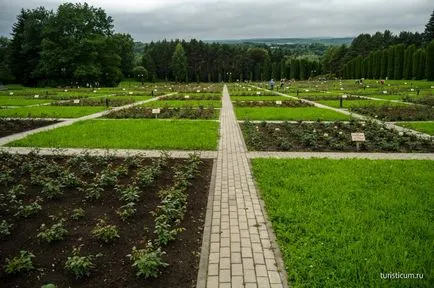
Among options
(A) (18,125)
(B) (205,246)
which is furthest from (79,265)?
(A) (18,125)

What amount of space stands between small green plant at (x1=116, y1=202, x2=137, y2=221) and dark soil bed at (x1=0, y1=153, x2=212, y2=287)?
0.09 meters

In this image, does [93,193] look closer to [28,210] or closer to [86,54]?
[28,210]

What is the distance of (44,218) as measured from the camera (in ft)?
20.3

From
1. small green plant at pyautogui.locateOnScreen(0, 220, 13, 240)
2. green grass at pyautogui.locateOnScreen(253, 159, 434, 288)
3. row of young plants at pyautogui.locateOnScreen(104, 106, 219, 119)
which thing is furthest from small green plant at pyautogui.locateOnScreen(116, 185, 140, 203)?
row of young plants at pyautogui.locateOnScreen(104, 106, 219, 119)

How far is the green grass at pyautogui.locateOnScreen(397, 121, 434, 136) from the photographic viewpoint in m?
14.4

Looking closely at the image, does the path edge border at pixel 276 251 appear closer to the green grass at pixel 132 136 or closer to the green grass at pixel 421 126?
the green grass at pixel 132 136

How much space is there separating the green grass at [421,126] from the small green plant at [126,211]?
39.2ft

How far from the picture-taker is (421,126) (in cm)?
1543

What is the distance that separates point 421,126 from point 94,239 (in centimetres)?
1447

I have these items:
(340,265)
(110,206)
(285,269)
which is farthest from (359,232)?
(110,206)

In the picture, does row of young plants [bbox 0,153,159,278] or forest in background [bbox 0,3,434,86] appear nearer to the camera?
row of young plants [bbox 0,153,159,278]

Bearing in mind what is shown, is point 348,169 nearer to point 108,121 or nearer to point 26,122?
point 108,121

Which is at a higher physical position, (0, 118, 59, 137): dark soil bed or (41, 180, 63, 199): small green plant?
(0, 118, 59, 137): dark soil bed

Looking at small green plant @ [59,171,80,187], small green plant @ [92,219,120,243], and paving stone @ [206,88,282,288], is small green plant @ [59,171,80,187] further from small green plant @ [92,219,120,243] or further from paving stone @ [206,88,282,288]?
paving stone @ [206,88,282,288]
